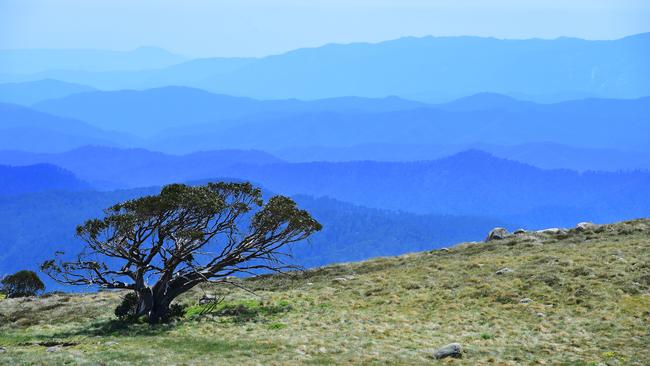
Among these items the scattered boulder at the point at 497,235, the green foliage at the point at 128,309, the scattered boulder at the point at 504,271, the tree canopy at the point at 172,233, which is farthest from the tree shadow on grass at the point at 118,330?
the scattered boulder at the point at 497,235

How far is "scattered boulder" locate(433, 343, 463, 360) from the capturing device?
1037 inches

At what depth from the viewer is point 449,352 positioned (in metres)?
26.4

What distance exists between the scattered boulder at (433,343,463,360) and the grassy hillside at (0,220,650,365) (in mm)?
394

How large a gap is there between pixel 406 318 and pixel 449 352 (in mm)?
8997

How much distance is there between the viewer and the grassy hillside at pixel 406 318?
27172 millimetres

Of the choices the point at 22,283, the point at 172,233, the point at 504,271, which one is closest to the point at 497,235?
the point at 504,271

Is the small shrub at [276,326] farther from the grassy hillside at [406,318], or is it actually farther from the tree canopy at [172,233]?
the tree canopy at [172,233]

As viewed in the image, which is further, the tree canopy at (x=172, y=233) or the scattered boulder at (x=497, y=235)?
the scattered boulder at (x=497, y=235)

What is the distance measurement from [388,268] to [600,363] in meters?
31.7

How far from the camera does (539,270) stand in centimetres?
4262

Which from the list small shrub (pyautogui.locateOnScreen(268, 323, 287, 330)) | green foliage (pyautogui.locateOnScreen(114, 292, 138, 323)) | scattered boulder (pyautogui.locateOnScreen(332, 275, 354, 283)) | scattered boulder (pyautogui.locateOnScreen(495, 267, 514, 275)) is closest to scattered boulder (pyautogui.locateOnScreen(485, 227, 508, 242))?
scattered boulder (pyautogui.locateOnScreen(332, 275, 354, 283))

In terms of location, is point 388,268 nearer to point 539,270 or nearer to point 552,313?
point 539,270

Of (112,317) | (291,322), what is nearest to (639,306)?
(291,322)

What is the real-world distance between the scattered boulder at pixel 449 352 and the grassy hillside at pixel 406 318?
394mm
